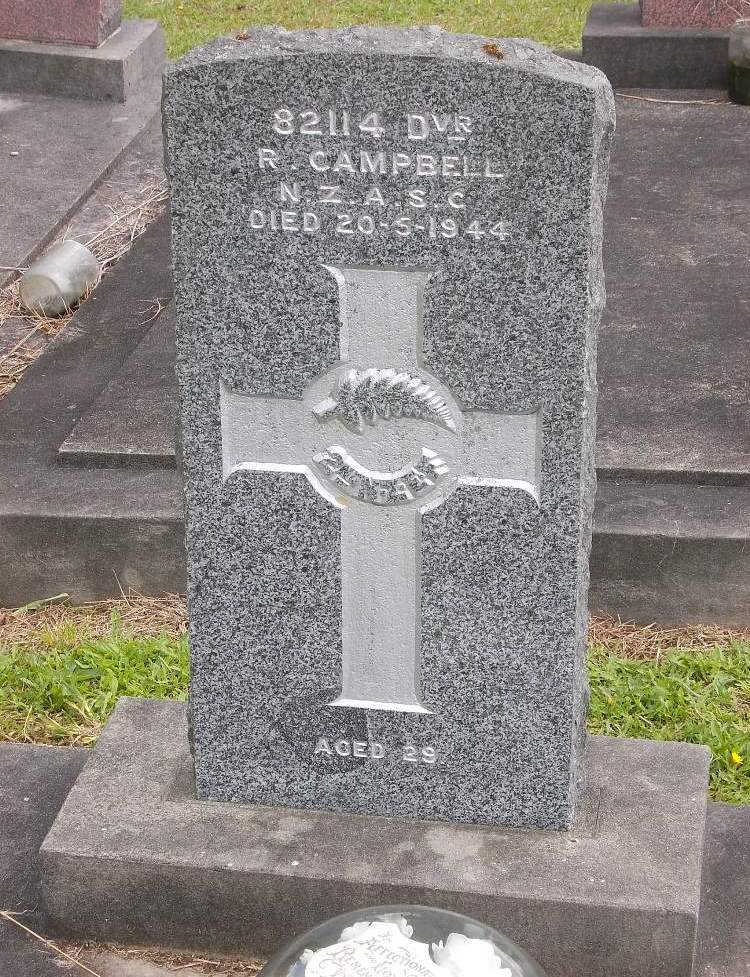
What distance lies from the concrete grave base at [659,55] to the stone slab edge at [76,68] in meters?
2.03

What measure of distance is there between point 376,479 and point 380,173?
0.48 meters

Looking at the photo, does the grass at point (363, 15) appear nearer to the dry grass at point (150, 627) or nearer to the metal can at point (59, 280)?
the metal can at point (59, 280)

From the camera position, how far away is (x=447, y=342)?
232 cm

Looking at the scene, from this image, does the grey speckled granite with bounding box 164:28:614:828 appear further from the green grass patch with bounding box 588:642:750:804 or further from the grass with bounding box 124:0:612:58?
the grass with bounding box 124:0:612:58

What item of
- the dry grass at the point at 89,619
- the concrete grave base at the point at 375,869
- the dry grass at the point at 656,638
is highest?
the concrete grave base at the point at 375,869

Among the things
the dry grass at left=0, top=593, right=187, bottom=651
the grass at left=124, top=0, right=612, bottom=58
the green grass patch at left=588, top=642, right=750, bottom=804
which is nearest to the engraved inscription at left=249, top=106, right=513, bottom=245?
the green grass patch at left=588, top=642, right=750, bottom=804

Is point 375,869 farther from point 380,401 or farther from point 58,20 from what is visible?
point 58,20

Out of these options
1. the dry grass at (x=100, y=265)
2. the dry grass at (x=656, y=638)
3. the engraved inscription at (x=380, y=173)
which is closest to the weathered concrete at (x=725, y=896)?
the dry grass at (x=656, y=638)

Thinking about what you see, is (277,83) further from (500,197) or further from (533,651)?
(533,651)

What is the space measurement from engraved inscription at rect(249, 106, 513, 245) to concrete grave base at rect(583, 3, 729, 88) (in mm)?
4961

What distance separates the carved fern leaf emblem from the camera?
237 centimetres

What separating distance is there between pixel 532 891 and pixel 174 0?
8.31 m

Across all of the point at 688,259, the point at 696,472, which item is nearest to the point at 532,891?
the point at 696,472

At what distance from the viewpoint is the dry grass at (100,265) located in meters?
4.82
